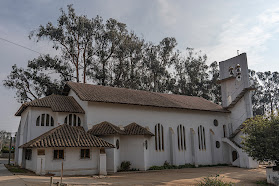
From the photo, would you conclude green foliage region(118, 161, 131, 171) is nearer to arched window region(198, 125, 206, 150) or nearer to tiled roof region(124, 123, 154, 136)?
tiled roof region(124, 123, 154, 136)

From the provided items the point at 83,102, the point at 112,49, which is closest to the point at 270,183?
the point at 83,102

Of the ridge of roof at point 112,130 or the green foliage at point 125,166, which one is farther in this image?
the green foliage at point 125,166

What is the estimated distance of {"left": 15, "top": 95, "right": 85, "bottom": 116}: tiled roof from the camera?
73.6 ft

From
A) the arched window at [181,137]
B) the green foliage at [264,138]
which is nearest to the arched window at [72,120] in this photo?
the arched window at [181,137]

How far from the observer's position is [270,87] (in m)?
63.1

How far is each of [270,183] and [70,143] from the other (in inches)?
615

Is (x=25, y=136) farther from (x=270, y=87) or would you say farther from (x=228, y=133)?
(x=270, y=87)

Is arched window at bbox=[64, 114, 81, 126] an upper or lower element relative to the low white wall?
upper

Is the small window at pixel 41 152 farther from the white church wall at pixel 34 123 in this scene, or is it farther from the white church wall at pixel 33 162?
the white church wall at pixel 34 123

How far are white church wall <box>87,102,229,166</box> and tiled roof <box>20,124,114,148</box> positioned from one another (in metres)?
2.19

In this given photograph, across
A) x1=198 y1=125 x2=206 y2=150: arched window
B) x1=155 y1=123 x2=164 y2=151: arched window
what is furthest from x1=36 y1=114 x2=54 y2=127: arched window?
x1=198 y1=125 x2=206 y2=150: arched window

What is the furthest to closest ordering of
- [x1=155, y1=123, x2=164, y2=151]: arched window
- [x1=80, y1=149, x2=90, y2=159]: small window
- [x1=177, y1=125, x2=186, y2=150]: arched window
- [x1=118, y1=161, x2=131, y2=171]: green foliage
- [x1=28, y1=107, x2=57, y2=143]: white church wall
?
[x1=177, y1=125, x2=186, y2=150]: arched window, [x1=155, y1=123, x2=164, y2=151]: arched window, [x1=118, y1=161, x2=131, y2=171]: green foliage, [x1=28, y1=107, x2=57, y2=143]: white church wall, [x1=80, y1=149, x2=90, y2=159]: small window

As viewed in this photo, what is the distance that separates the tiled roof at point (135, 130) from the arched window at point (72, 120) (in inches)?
184

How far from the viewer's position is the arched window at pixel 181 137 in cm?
2831
